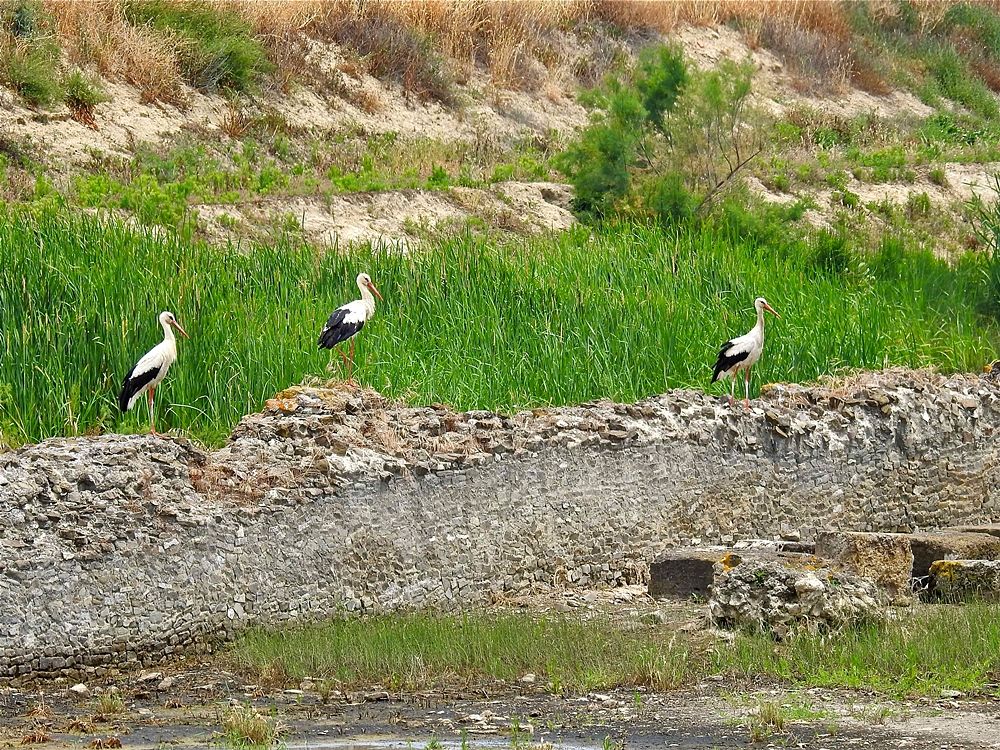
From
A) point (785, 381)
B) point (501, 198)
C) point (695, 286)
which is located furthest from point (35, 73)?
point (785, 381)

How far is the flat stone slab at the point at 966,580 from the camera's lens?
461 inches

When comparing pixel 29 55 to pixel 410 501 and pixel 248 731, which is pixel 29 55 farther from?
pixel 248 731

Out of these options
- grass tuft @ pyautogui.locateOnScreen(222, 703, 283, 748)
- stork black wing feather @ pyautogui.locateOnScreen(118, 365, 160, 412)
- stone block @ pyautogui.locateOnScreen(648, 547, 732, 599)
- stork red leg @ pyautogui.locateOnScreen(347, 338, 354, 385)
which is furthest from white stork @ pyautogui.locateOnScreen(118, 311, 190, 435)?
stone block @ pyautogui.locateOnScreen(648, 547, 732, 599)

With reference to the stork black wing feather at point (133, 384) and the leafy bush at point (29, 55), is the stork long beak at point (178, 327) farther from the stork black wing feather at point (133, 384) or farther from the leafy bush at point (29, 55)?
the leafy bush at point (29, 55)

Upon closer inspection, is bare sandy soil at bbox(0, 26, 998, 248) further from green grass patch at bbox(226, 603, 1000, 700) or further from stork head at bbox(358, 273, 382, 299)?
green grass patch at bbox(226, 603, 1000, 700)

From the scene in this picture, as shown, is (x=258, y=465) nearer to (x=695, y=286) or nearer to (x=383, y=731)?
(x=383, y=731)

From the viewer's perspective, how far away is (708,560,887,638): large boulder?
407 inches

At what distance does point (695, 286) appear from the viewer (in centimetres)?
1745

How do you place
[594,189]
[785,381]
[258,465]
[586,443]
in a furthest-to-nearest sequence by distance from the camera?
[594,189] < [785,381] < [586,443] < [258,465]

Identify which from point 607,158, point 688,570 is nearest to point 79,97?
point 607,158

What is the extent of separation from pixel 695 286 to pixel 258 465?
7.70m

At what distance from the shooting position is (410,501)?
11.6 meters

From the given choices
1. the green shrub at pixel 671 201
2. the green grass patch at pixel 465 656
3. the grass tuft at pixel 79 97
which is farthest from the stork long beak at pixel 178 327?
the grass tuft at pixel 79 97

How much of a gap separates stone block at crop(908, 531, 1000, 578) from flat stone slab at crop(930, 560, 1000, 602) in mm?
691
